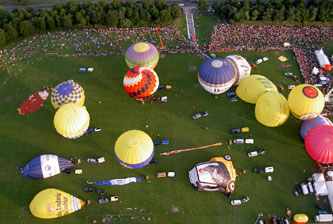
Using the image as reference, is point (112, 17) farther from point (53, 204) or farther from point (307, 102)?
point (307, 102)

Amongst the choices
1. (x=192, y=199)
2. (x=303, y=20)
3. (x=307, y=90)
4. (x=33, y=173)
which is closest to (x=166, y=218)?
(x=192, y=199)

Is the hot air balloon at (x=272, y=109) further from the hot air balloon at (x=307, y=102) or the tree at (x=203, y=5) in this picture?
the tree at (x=203, y=5)

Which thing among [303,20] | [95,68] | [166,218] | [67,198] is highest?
[303,20]

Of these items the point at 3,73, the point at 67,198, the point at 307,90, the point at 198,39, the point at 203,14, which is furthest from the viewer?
the point at 203,14

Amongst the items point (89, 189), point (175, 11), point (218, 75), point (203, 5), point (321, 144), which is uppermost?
point (203, 5)

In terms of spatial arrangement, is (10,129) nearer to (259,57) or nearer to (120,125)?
(120,125)

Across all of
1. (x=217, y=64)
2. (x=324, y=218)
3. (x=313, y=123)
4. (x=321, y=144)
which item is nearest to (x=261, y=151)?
(x=321, y=144)

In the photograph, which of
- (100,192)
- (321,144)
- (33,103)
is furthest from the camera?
(33,103)

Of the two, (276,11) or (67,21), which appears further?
(276,11)
